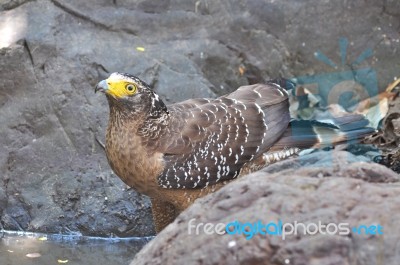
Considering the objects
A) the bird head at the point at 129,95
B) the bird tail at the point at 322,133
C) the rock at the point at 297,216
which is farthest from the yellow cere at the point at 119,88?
the rock at the point at 297,216

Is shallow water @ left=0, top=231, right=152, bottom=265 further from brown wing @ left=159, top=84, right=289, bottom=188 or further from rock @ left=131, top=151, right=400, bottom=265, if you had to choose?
rock @ left=131, top=151, right=400, bottom=265

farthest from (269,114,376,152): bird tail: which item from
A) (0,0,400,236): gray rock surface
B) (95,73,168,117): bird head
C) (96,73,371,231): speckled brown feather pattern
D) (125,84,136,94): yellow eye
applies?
(0,0,400,236): gray rock surface

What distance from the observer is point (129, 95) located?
5.92 metres

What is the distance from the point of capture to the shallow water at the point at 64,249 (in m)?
6.46

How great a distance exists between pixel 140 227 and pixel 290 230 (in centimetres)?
398

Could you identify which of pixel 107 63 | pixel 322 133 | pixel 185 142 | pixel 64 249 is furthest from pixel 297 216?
pixel 107 63

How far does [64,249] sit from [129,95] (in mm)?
1640

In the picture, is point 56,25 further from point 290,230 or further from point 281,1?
point 290,230

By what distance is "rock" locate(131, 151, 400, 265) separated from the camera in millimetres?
3178

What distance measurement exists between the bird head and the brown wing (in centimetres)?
20

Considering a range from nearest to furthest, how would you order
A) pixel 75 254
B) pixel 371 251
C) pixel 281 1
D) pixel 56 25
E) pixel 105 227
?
pixel 371 251 → pixel 75 254 → pixel 105 227 → pixel 56 25 → pixel 281 1

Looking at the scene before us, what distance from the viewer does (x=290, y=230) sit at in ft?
10.7

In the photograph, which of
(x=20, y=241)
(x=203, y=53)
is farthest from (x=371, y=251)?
(x=203, y=53)

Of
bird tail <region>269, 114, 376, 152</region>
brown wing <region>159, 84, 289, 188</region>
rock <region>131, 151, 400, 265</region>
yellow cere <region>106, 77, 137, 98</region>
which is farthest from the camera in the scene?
bird tail <region>269, 114, 376, 152</region>
